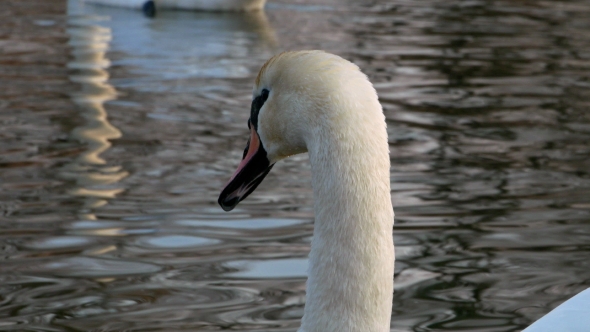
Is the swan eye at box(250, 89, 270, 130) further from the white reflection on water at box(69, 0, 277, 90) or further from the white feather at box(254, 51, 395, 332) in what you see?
the white reflection on water at box(69, 0, 277, 90)

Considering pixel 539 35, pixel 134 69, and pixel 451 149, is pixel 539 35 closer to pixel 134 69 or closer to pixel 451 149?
pixel 134 69

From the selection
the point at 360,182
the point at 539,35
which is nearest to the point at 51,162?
the point at 360,182

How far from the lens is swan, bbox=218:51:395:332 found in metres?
2.71

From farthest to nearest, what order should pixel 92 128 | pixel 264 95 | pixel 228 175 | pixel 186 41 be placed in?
pixel 186 41
pixel 92 128
pixel 228 175
pixel 264 95

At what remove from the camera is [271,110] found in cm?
308

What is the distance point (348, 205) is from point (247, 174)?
2.20 feet

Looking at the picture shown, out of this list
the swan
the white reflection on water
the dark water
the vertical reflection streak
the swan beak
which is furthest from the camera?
the white reflection on water

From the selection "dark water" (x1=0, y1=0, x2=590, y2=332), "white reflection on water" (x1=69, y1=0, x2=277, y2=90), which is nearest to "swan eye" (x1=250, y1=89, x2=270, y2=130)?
"dark water" (x1=0, y1=0, x2=590, y2=332)

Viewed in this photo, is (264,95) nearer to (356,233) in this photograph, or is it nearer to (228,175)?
(356,233)

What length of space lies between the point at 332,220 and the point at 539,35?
33.4ft

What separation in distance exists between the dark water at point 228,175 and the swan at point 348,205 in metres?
1.19

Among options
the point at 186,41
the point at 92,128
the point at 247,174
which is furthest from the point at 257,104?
the point at 186,41

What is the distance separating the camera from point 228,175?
245 inches

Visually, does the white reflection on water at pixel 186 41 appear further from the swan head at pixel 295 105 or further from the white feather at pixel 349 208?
the white feather at pixel 349 208
